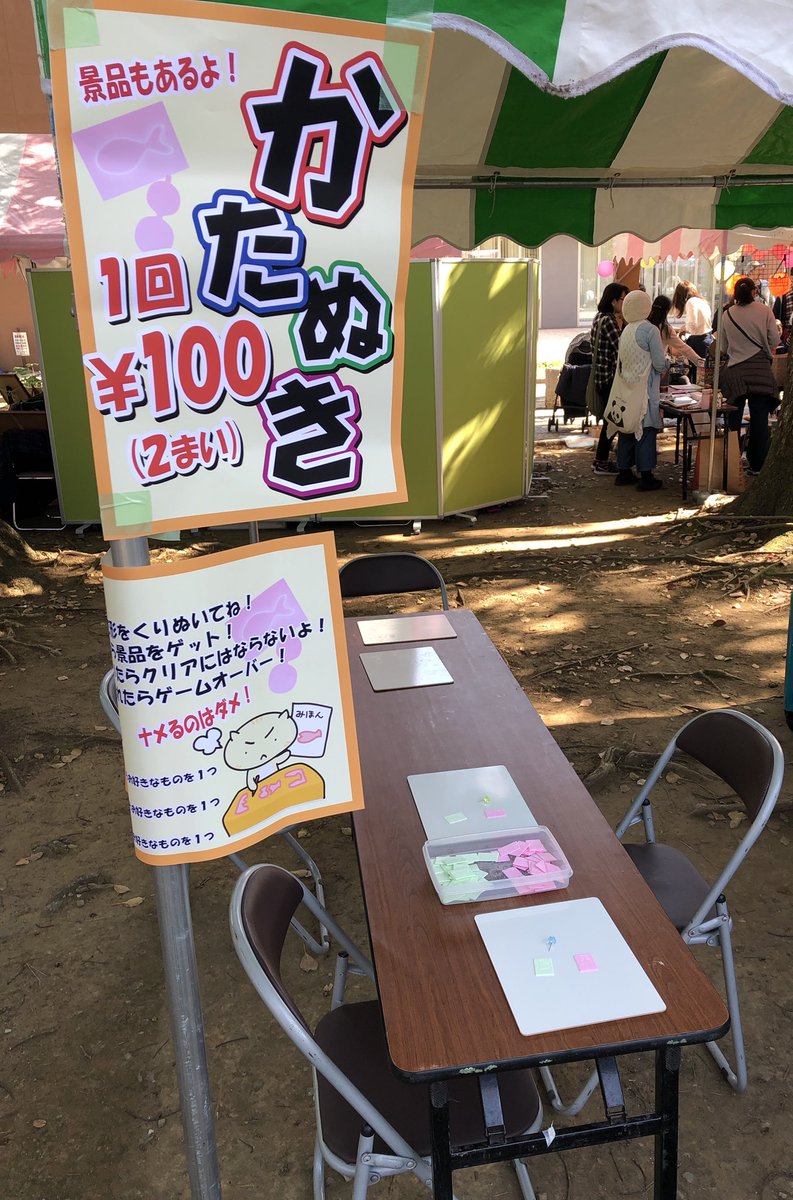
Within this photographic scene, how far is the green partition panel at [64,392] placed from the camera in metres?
7.13

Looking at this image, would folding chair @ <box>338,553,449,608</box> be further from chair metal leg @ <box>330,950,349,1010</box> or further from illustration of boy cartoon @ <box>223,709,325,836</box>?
illustration of boy cartoon @ <box>223,709,325,836</box>

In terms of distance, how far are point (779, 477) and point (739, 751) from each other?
4918 millimetres

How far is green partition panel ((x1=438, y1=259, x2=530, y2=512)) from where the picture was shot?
7.04 metres

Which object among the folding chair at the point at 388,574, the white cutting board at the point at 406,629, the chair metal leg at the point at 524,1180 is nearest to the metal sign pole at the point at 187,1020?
the chair metal leg at the point at 524,1180

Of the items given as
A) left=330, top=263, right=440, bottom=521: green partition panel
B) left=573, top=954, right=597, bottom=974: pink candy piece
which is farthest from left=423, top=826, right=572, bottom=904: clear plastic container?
left=330, top=263, right=440, bottom=521: green partition panel

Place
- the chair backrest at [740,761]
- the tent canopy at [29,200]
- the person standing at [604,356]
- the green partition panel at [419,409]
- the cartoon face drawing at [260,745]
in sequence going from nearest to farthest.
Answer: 1. the cartoon face drawing at [260,745]
2. the chair backrest at [740,761]
3. the green partition panel at [419,409]
4. the tent canopy at [29,200]
5. the person standing at [604,356]

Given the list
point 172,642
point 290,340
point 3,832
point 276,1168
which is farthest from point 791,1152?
point 3,832

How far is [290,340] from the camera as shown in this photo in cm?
126

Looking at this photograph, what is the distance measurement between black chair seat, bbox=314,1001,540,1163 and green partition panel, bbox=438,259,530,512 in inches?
228

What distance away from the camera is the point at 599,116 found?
4.39 m

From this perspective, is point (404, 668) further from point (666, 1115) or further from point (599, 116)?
point (599, 116)

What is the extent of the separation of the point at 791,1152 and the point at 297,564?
6.30ft

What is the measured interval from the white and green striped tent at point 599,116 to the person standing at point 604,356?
2.63 meters

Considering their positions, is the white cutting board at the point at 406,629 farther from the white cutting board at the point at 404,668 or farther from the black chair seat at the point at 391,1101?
the black chair seat at the point at 391,1101
